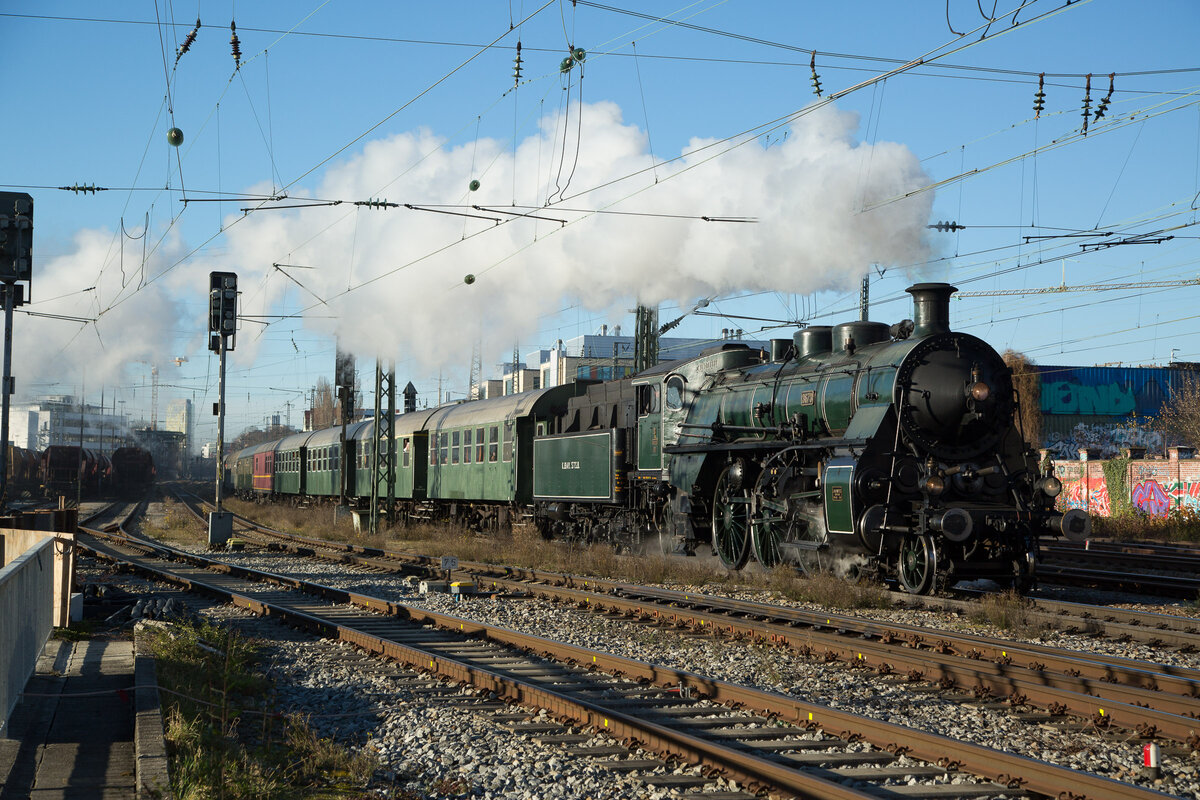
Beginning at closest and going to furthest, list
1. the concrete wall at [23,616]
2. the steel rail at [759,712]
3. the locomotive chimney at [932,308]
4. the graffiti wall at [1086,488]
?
1. the steel rail at [759,712]
2. the concrete wall at [23,616]
3. the locomotive chimney at [932,308]
4. the graffiti wall at [1086,488]

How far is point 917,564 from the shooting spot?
12109mm

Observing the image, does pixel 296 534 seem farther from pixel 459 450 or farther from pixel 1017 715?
pixel 1017 715

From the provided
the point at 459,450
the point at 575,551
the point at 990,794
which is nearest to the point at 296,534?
the point at 459,450

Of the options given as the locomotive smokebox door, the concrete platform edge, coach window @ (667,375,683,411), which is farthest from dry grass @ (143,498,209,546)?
the concrete platform edge

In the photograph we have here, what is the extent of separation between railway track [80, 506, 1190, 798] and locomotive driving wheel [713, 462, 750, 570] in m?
5.16

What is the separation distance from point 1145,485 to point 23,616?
2949 centimetres

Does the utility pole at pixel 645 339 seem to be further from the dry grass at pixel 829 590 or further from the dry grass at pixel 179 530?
the dry grass at pixel 829 590

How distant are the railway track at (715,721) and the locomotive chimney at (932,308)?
6.38 meters

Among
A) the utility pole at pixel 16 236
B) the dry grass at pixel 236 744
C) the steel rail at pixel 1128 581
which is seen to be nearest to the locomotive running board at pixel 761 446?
the steel rail at pixel 1128 581

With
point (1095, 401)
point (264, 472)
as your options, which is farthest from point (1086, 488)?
point (264, 472)

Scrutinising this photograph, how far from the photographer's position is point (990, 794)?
509 centimetres

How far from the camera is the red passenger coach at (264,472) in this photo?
47406 millimetres

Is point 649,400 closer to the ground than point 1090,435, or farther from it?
closer to the ground

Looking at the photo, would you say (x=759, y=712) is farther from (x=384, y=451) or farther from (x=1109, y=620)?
(x=384, y=451)
